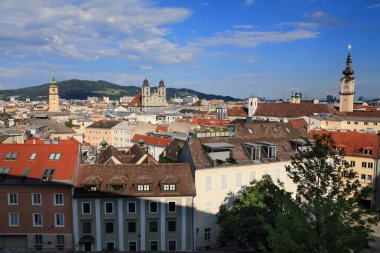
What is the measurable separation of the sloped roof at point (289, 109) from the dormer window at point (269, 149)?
85.5 meters

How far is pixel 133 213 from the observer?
3600cm

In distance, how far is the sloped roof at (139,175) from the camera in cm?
3606

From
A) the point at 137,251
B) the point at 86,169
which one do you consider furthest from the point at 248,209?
the point at 86,169

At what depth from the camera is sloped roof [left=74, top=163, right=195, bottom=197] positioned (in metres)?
36.1

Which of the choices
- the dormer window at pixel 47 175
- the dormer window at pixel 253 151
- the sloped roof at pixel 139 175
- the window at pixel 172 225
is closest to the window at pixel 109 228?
the sloped roof at pixel 139 175

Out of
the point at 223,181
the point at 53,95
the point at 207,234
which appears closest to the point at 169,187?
the point at 223,181

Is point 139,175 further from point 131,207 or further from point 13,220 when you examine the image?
point 13,220

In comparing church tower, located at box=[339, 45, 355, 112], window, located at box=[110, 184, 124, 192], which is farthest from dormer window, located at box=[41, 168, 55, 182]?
church tower, located at box=[339, 45, 355, 112]

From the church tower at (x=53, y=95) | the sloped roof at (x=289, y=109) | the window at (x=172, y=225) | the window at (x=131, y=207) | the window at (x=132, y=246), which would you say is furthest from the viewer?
the church tower at (x=53, y=95)

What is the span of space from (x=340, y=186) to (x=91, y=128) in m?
102

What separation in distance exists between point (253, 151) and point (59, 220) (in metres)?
23.2

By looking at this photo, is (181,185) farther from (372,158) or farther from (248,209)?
(372,158)

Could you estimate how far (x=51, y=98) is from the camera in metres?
178

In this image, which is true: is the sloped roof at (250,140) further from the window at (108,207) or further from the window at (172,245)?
the window at (108,207)
